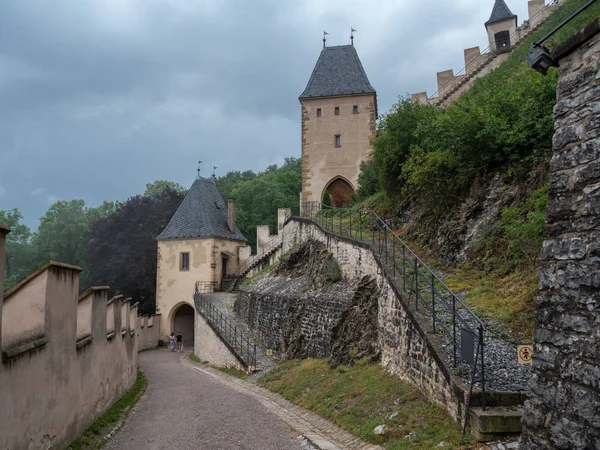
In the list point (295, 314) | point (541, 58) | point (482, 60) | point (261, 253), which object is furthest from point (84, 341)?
point (482, 60)

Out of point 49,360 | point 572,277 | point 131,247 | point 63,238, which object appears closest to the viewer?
point 572,277

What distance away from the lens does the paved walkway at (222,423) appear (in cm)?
786

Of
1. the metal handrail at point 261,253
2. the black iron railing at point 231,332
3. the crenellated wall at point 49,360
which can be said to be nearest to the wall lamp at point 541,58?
the crenellated wall at point 49,360

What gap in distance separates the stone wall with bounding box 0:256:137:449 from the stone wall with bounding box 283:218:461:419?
17.7 ft

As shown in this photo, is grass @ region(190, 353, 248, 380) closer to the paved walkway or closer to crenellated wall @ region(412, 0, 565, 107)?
the paved walkway

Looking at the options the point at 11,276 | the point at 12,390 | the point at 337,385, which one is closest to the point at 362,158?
the point at 337,385

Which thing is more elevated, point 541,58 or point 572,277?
point 541,58

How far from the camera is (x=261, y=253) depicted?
101 feet

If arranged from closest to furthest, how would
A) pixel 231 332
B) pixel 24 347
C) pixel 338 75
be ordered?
pixel 24 347, pixel 231 332, pixel 338 75

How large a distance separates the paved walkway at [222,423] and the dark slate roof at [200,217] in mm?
18911

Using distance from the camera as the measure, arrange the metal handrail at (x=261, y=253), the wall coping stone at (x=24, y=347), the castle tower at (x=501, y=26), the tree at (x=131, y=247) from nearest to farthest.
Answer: the wall coping stone at (x=24, y=347), the metal handrail at (x=261, y=253), the castle tower at (x=501, y=26), the tree at (x=131, y=247)

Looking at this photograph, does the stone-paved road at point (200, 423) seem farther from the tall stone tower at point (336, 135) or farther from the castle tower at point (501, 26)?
the castle tower at point (501, 26)

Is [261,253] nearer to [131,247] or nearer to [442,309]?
[131,247]

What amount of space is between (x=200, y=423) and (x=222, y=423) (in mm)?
431
